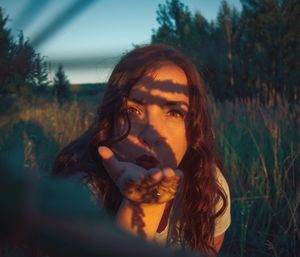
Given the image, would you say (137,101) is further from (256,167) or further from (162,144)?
(256,167)

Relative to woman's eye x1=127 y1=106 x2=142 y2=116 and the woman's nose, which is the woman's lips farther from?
woman's eye x1=127 y1=106 x2=142 y2=116

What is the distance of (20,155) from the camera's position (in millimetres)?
208

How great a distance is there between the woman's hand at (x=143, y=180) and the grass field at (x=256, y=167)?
1.54ft

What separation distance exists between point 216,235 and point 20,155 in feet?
6.28

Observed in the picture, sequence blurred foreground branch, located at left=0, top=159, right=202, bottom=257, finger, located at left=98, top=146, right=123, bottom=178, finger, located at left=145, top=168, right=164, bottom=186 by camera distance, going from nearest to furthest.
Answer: blurred foreground branch, located at left=0, top=159, right=202, bottom=257 → finger, located at left=145, top=168, right=164, bottom=186 → finger, located at left=98, top=146, right=123, bottom=178

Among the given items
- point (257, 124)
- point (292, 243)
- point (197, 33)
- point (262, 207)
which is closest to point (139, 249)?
point (197, 33)

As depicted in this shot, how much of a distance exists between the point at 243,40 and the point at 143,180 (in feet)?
12.8

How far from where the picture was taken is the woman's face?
1470 millimetres

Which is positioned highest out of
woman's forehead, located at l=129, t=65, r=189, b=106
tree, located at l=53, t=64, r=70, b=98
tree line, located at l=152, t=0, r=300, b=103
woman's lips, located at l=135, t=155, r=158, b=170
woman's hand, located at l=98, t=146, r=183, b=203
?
tree line, located at l=152, t=0, r=300, b=103

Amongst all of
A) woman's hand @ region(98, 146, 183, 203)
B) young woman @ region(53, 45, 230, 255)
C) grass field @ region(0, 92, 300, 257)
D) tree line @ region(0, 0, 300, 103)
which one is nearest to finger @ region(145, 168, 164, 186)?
woman's hand @ region(98, 146, 183, 203)

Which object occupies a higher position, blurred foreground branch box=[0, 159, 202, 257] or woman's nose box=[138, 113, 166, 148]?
blurred foreground branch box=[0, 159, 202, 257]

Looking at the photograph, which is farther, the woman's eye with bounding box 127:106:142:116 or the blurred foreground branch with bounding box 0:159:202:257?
the woman's eye with bounding box 127:106:142:116

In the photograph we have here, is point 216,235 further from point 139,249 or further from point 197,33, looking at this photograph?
point 139,249

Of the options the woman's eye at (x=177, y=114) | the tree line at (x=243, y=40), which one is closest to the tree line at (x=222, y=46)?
the tree line at (x=243, y=40)
